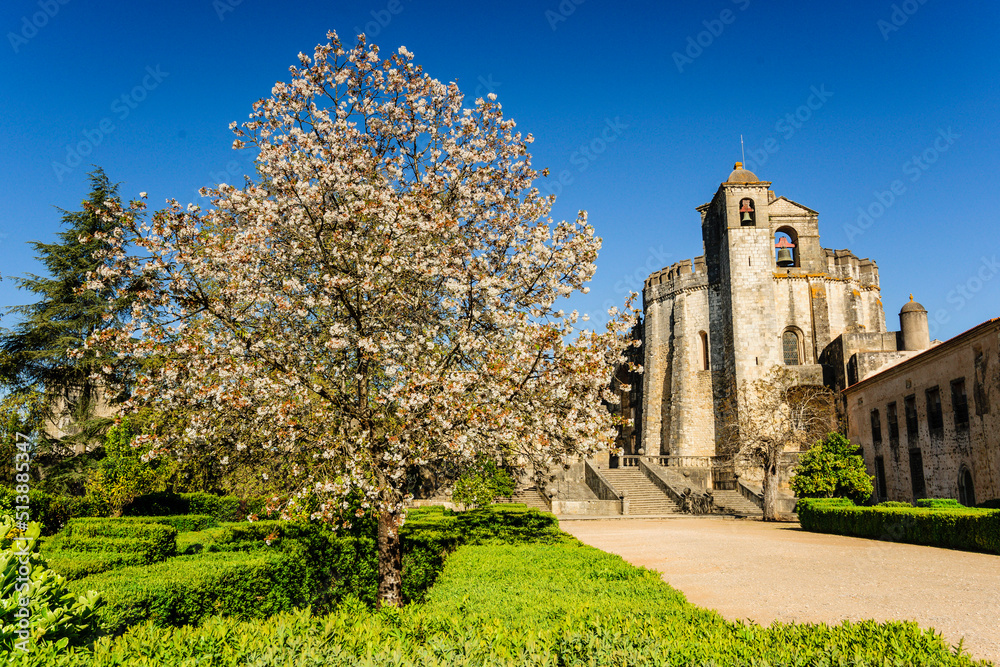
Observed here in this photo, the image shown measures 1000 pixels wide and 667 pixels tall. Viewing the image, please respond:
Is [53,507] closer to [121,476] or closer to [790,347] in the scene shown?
[121,476]

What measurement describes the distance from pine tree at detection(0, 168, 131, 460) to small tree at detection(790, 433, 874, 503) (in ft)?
102

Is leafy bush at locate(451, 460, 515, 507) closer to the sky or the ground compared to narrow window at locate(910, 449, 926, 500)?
closer to the ground

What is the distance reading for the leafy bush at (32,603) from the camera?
13.0 ft

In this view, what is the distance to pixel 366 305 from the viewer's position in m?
8.61

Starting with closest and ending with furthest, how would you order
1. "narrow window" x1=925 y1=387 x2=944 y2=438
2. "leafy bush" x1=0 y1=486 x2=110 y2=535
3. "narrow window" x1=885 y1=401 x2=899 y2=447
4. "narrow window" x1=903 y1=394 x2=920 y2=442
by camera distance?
"leafy bush" x1=0 y1=486 x2=110 y2=535 < "narrow window" x1=925 y1=387 x2=944 y2=438 < "narrow window" x1=903 y1=394 x2=920 y2=442 < "narrow window" x1=885 y1=401 x2=899 y2=447

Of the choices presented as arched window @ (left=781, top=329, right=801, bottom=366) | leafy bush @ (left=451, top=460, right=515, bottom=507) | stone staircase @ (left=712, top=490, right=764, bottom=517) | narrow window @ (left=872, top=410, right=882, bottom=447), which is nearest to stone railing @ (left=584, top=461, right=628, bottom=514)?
stone staircase @ (left=712, top=490, right=764, bottom=517)

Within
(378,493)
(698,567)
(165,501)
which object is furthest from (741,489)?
(378,493)

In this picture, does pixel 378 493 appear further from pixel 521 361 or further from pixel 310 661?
pixel 310 661

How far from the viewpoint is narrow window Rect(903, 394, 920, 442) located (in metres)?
25.9

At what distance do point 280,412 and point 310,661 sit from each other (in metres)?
4.61

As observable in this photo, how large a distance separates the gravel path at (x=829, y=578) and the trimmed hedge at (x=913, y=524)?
2.20 feet

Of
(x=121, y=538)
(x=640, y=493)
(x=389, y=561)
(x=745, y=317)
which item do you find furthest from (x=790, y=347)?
(x=121, y=538)

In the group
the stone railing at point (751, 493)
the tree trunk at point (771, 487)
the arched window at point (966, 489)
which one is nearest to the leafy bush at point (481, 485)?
the tree trunk at point (771, 487)

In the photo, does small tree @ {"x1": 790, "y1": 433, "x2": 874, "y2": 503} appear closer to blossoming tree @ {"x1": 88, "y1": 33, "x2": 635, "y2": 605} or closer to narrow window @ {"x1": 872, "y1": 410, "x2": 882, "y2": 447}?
narrow window @ {"x1": 872, "y1": 410, "x2": 882, "y2": 447}
